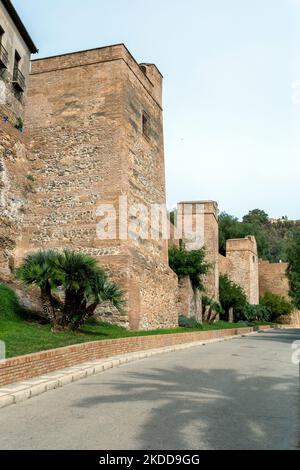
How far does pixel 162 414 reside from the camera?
19.0 ft

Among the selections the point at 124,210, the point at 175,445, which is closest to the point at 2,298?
the point at 124,210

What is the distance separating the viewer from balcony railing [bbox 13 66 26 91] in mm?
19406

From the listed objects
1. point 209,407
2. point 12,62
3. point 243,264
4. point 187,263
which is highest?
point 12,62

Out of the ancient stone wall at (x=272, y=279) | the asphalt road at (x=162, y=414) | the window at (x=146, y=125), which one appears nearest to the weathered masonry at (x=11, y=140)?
the window at (x=146, y=125)

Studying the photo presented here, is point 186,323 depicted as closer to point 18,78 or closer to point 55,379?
point 18,78

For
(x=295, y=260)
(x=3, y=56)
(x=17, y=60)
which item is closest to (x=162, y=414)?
(x=3, y=56)

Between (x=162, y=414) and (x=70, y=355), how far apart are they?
426cm

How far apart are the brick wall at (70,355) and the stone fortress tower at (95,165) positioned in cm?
170

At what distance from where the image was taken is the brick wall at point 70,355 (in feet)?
24.4

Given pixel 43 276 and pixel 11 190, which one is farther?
pixel 11 190

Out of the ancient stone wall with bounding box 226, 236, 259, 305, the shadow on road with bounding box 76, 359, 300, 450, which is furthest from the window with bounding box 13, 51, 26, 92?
the ancient stone wall with bounding box 226, 236, 259, 305

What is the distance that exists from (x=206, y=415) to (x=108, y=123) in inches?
568

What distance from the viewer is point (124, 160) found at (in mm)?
18031

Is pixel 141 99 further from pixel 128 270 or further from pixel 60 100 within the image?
pixel 128 270
